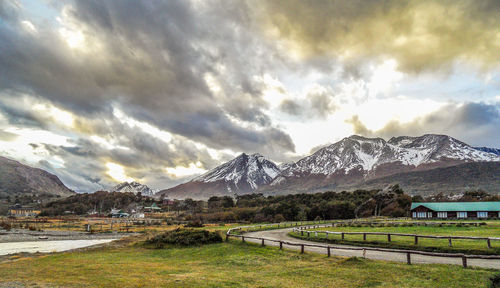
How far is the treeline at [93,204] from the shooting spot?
153 meters

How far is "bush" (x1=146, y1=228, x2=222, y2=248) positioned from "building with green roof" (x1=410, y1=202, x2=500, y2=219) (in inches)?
2687

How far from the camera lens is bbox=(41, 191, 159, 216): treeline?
6031 inches

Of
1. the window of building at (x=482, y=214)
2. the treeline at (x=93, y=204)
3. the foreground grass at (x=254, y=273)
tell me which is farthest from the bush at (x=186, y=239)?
the treeline at (x=93, y=204)

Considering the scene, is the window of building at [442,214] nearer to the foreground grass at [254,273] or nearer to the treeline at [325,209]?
the treeline at [325,209]

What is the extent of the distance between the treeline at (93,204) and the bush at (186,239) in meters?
133

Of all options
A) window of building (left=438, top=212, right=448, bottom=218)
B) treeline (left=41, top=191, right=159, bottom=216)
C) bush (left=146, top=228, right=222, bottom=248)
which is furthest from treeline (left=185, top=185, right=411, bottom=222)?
treeline (left=41, top=191, right=159, bottom=216)

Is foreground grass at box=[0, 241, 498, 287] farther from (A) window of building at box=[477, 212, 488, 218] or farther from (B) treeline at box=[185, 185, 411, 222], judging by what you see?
(A) window of building at box=[477, 212, 488, 218]

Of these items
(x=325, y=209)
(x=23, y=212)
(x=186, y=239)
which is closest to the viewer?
(x=186, y=239)

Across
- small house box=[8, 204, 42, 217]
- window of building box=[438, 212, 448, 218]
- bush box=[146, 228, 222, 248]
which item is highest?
bush box=[146, 228, 222, 248]

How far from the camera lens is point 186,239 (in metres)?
31.2

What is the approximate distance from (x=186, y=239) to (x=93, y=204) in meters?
169

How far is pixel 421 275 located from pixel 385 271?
5.45 feet

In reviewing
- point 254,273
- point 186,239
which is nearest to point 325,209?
point 186,239

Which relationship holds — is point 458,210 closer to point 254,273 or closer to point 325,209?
point 325,209
